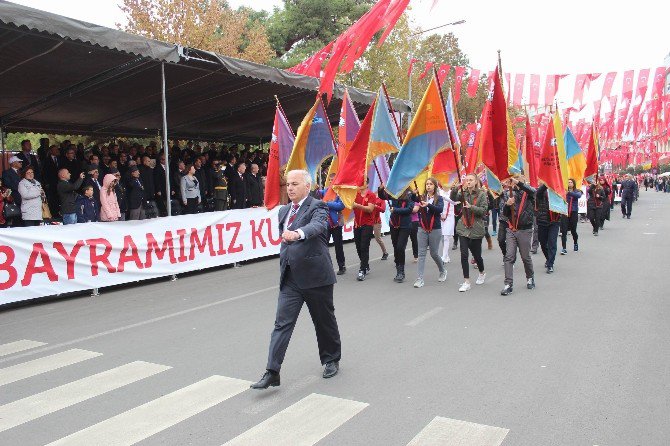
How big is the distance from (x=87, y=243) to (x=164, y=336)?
3.63 metres

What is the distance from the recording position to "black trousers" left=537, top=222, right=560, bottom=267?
1080cm

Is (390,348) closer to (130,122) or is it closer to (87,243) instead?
(87,243)

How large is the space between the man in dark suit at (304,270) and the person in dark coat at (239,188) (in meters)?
10.0

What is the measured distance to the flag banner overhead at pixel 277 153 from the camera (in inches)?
439

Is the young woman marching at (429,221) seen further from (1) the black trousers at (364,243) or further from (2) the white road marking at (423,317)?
(2) the white road marking at (423,317)

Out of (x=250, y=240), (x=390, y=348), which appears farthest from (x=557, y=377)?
(x=250, y=240)

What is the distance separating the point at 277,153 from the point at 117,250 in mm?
3521

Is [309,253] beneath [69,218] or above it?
beneath

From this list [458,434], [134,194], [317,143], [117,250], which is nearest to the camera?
[458,434]

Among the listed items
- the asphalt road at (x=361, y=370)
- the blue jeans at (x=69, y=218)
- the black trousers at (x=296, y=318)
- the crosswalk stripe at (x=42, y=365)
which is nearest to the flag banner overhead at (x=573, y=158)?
the asphalt road at (x=361, y=370)

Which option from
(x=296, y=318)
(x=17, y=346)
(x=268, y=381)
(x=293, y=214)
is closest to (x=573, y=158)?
(x=293, y=214)

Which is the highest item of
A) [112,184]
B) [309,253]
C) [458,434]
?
[112,184]

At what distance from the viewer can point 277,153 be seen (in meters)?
11.5

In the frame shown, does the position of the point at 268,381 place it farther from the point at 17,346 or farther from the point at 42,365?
the point at 17,346
